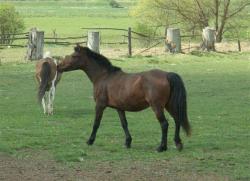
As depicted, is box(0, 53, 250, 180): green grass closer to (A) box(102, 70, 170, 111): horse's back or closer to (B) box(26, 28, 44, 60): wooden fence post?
(A) box(102, 70, 170, 111): horse's back

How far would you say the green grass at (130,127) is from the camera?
983 centimetres

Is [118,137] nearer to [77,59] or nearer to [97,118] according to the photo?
[97,118]

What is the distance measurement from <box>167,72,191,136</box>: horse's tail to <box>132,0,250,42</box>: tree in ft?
97.9

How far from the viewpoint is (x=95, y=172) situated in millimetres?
8961

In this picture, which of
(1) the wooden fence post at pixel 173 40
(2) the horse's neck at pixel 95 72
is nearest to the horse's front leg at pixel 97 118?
(2) the horse's neck at pixel 95 72

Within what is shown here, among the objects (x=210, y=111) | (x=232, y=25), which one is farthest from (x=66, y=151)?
(x=232, y=25)

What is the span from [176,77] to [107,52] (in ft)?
76.9

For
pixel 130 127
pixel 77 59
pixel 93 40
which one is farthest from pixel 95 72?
pixel 93 40

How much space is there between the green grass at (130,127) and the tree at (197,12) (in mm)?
16362

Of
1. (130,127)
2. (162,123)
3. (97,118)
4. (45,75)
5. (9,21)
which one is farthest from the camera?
(9,21)

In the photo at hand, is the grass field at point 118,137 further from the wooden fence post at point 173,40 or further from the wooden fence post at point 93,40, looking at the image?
the wooden fence post at point 173,40

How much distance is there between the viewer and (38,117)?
1470 cm

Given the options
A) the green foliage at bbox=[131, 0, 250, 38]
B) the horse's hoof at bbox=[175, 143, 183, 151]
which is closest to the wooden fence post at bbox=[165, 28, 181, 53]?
the green foliage at bbox=[131, 0, 250, 38]

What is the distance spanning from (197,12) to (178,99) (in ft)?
103
